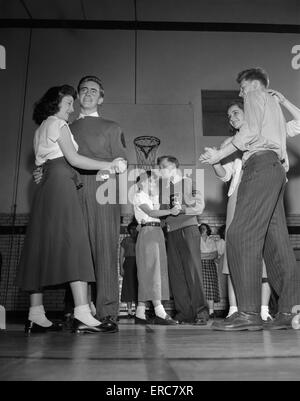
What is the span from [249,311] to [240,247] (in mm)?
267

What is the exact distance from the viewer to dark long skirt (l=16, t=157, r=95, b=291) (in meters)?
1.63

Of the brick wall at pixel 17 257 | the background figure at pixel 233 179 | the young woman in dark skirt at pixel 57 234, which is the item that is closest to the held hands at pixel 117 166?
the young woman in dark skirt at pixel 57 234

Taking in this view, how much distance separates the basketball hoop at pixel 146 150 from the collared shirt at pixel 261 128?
3943 mm

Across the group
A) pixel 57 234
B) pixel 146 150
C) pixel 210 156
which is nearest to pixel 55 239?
pixel 57 234

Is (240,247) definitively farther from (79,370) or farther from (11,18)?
(11,18)

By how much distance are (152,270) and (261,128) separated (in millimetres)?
1547

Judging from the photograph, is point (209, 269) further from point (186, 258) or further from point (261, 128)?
point (261, 128)

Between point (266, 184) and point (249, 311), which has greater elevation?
point (266, 184)

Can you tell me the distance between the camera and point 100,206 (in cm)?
193

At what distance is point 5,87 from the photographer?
6.47 meters

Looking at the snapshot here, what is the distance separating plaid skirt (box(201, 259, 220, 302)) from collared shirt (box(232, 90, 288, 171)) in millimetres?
3376

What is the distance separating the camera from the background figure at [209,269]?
16.7 feet

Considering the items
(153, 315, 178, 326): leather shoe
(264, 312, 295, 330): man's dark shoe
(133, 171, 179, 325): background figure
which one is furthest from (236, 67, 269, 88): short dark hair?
(153, 315, 178, 326): leather shoe
